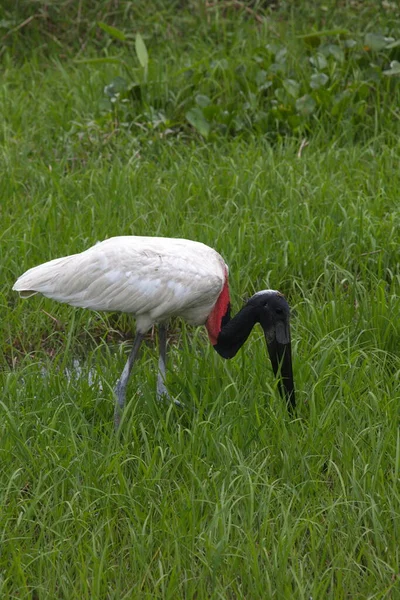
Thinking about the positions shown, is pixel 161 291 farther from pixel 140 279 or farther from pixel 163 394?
pixel 163 394

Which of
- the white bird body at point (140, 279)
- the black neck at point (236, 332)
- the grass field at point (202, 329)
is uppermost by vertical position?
the white bird body at point (140, 279)

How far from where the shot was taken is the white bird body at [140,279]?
484 cm

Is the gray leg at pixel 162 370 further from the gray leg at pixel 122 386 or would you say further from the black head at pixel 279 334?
the black head at pixel 279 334

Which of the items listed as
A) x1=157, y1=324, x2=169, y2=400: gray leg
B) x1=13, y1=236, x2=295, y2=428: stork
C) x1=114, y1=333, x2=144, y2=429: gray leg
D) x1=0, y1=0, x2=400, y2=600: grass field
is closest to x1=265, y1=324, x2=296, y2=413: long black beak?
x1=13, y1=236, x2=295, y2=428: stork

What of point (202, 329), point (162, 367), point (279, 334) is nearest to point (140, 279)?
point (162, 367)

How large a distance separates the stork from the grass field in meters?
0.17

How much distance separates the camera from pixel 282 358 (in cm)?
473

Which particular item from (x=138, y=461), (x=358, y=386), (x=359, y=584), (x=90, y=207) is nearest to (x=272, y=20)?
(x=90, y=207)

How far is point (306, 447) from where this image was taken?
173 inches

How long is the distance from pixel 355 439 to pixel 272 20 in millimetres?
5698

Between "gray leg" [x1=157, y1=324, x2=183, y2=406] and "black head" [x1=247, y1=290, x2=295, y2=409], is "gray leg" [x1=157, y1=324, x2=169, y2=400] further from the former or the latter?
"black head" [x1=247, y1=290, x2=295, y2=409]

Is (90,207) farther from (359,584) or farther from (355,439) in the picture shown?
(359,584)

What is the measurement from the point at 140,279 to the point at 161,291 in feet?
0.37

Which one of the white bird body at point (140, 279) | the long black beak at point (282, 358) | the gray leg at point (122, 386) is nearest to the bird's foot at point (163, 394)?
the gray leg at point (122, 386)
